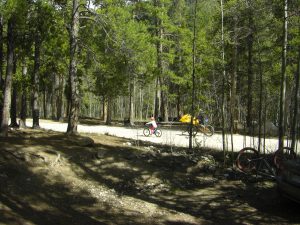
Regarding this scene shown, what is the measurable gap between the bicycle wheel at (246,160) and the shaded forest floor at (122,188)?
Answer: 1.01ft

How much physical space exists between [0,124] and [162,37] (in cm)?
2414

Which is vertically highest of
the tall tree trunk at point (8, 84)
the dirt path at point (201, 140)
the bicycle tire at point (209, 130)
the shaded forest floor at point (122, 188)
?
the tall tree trunk at point (8, 84)

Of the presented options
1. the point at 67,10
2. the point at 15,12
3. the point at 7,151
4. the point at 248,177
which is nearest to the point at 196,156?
the point at 248,177

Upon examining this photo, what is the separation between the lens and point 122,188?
9328 millimetres

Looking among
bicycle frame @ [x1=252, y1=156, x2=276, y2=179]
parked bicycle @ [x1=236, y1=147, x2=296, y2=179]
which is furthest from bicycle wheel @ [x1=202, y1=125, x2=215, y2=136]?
bicycle frame @ [x1=252, y1=156, x2=276, y2=179]

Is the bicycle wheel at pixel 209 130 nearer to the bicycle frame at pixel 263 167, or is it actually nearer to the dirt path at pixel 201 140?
the dirt path at pixel 201 140

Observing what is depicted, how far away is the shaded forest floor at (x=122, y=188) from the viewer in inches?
296

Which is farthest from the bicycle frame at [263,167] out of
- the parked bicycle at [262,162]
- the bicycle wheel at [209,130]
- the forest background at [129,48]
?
the bicycle wheel at [209,130]

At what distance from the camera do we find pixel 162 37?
115ft

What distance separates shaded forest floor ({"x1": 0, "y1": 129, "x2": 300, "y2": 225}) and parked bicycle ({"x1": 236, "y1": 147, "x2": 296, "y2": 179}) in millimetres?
327

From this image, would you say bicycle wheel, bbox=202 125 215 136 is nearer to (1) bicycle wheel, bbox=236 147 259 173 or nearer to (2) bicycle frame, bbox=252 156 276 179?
(1) bicycle wheel, bbox=236 147 259 173

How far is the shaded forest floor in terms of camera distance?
7516mm

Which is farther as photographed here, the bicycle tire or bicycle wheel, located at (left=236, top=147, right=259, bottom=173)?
the bicycle tire

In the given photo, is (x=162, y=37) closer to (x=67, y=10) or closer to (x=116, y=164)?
(x=67, y=10)
